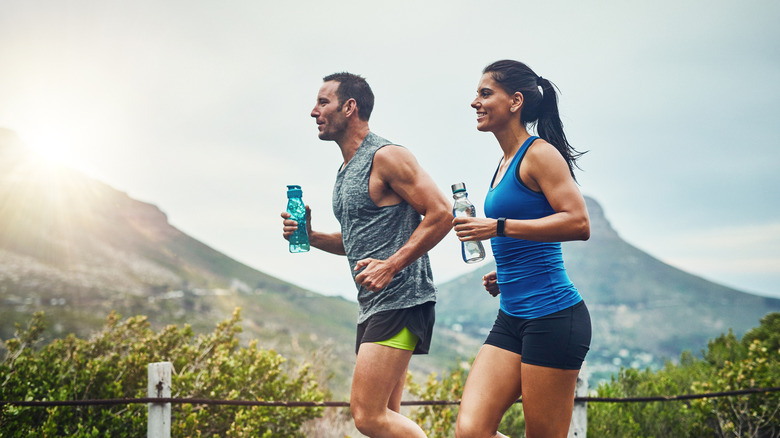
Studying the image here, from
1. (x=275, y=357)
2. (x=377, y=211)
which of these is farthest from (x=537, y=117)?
(x=275, y=357)

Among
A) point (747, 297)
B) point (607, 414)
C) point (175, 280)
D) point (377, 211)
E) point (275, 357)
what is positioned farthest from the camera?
point (747, 297)

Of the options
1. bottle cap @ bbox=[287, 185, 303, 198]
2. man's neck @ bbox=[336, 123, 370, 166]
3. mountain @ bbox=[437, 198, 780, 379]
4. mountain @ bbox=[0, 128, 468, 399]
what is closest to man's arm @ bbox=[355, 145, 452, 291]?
man's neck @ bbox=[336, 123, 370, 166]

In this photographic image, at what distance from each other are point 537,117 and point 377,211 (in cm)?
87

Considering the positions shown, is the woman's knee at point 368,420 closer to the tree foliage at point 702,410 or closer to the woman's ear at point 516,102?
the woman's ear at point 516,102

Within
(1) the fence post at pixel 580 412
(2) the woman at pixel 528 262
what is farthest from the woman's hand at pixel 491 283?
(1) the fence post at pixel 580 412

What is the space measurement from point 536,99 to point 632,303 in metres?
91.1

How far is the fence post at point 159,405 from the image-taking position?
3.59m

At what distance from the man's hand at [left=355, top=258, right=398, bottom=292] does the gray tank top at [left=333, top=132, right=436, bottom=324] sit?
176 millimetres

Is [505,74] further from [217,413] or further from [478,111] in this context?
[217,413]

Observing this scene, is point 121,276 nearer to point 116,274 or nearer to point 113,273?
point 116,274

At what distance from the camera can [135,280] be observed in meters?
35.9

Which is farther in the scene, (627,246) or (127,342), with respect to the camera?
(627,246)

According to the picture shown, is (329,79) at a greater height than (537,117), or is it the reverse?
(329,79)

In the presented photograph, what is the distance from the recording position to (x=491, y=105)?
253cm
